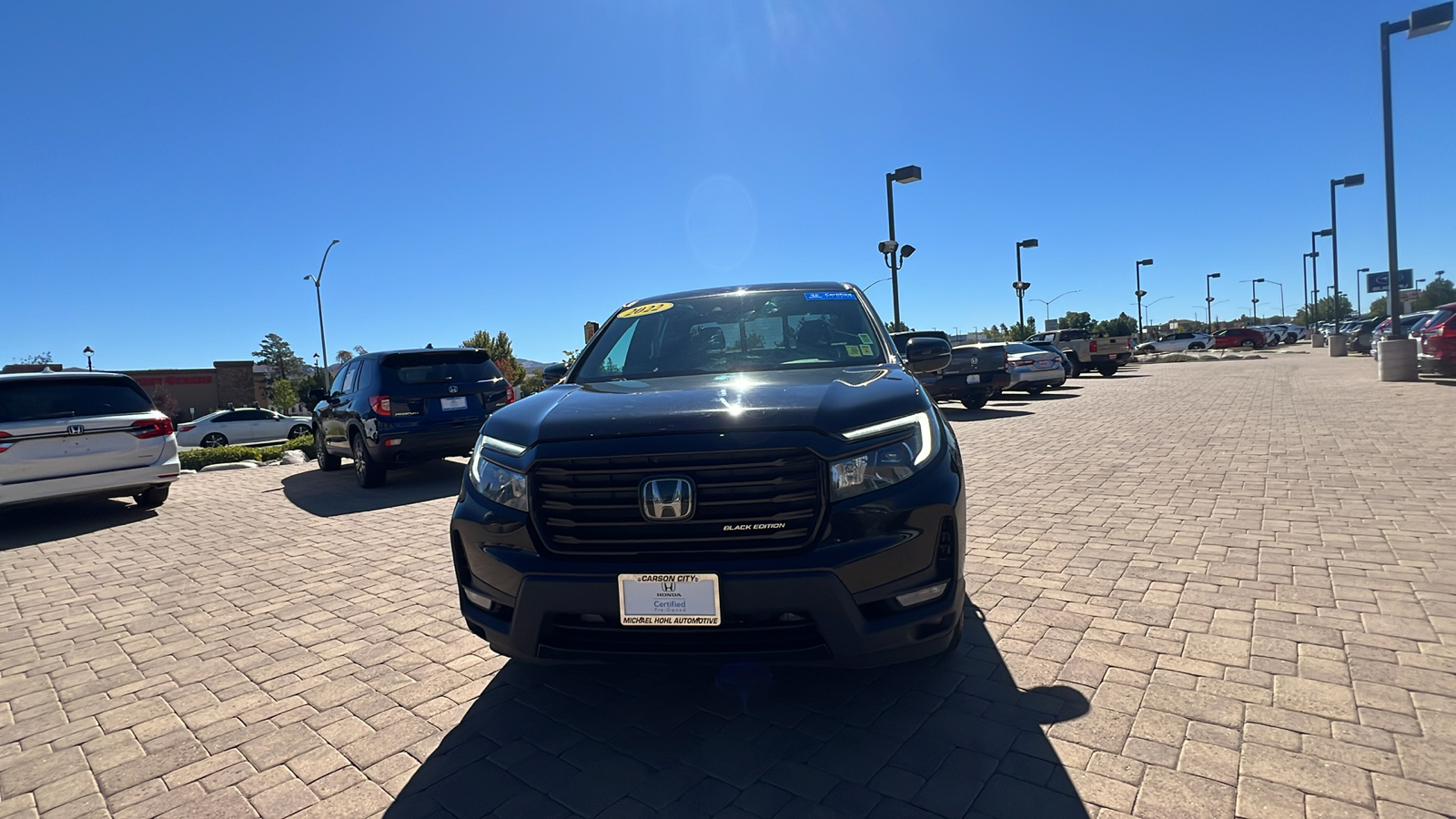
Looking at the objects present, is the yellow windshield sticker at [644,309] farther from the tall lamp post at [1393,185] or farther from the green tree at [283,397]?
the green tree at [283,397]

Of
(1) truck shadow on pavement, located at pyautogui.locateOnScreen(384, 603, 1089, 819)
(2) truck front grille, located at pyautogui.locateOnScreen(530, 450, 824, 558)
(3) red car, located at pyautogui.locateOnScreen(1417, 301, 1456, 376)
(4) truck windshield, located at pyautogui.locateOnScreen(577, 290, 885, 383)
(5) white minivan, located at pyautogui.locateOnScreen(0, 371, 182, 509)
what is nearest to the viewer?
(1) truck shadow on pavement, located at pyautogui.locateOnScreen(384, 603, 1089, 819)

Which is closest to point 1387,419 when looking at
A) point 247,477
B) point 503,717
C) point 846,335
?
point 846,335

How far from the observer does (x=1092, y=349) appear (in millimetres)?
26922

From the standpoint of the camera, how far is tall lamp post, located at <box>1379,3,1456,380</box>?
13.9 m

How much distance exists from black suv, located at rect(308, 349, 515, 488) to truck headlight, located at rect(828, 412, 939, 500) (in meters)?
6.69

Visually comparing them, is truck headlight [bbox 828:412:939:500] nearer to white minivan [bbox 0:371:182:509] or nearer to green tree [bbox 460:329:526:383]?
white minivan [bbox 0:371:182:509]

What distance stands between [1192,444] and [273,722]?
9566 mm

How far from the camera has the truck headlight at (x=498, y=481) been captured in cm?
261

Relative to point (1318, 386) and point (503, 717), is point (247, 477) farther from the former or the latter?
point (1318, 386)

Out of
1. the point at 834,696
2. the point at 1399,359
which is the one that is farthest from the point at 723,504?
the point at 1399,359

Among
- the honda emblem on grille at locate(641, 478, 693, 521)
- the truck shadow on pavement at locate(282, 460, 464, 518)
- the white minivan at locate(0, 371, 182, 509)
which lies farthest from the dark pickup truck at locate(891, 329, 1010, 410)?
the honda emblem on grille at locate(641, 478, 693, 521)

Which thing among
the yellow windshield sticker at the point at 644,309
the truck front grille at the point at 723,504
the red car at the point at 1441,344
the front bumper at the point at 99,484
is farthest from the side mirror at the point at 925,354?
the red car at the point at 1441,344

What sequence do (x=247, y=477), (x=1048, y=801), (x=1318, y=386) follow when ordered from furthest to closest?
1. (x=1318, y=386)
2. (x=247, y=477)
3. (x=1048, y=801)

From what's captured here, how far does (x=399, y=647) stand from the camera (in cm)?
372
